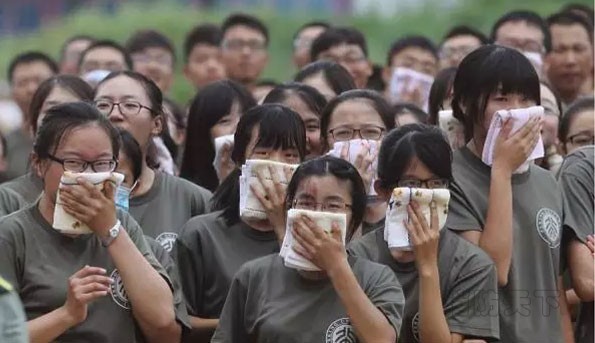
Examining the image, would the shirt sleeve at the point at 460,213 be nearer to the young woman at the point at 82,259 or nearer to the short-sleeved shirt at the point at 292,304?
the short-sleeved shirt at the point at 292,304

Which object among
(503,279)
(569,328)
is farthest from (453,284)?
(569,328)

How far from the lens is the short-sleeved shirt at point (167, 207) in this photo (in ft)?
24.5

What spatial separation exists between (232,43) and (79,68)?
3.94 ft

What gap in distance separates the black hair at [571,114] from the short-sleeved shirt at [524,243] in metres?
1.41


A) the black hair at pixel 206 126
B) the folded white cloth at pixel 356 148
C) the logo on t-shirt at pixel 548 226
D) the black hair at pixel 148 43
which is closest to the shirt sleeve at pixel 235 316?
the folded white cloth at pixel 356 148

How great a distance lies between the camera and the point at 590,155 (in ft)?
24.5

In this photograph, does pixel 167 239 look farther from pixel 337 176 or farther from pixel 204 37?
pixel 204 37

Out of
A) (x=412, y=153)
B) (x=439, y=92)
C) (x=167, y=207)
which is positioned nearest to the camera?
(x=412, y=153)

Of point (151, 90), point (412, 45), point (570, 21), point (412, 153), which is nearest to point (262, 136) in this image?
point (412, 153)

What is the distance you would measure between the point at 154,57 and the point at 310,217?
5.45 meters

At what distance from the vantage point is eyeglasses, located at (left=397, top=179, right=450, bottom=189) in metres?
6.54

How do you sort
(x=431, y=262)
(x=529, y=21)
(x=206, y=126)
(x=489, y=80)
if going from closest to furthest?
(x=431, y=262) < (x=489, y=80) < (x=206, y=126) < (x=529, y=21)

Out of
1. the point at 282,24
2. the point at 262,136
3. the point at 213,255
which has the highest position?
the point at 262,136

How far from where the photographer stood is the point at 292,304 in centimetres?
Result: 620
